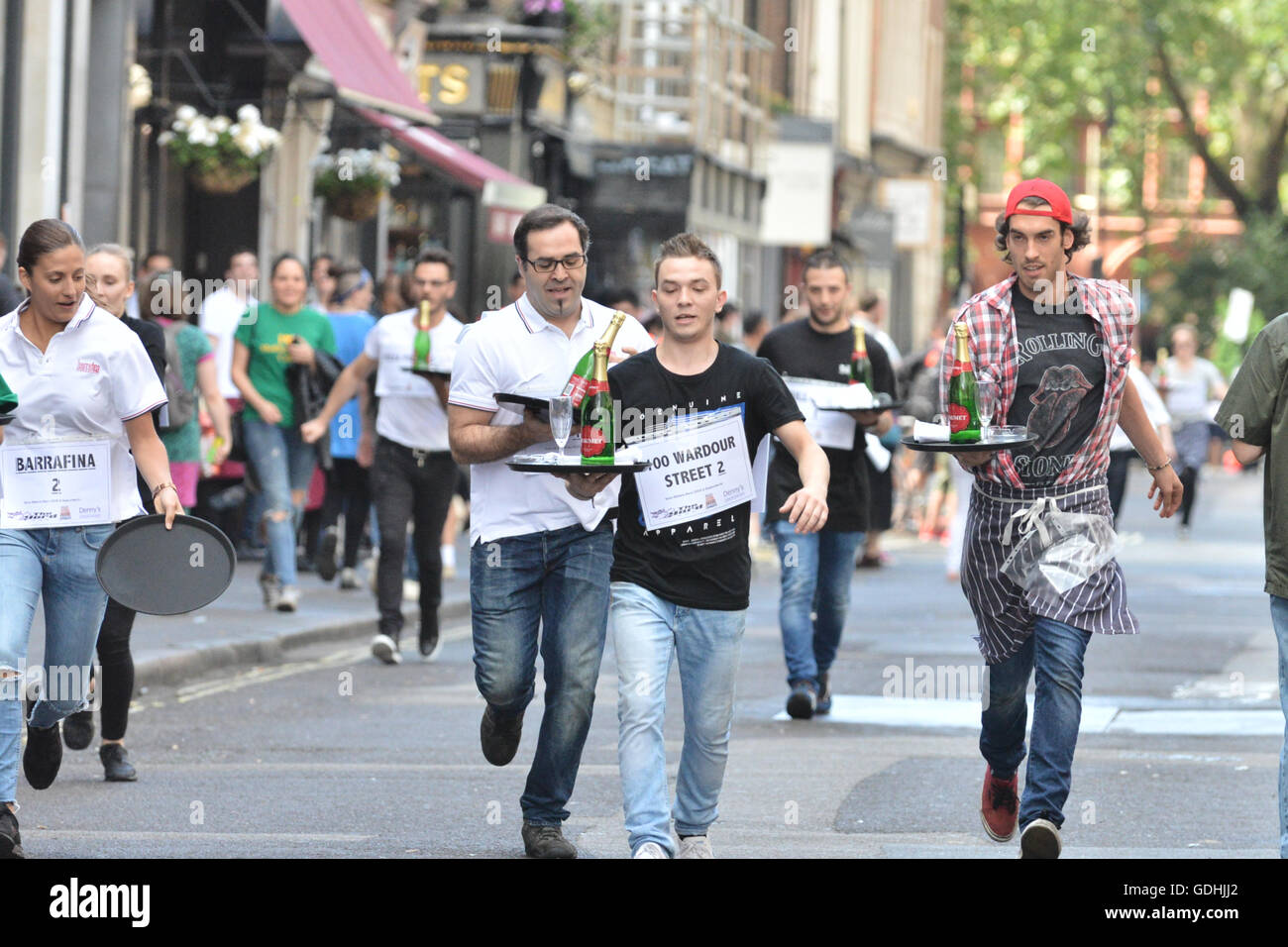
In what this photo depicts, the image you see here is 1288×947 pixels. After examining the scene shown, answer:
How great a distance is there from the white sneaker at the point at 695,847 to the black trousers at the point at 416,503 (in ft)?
20.0

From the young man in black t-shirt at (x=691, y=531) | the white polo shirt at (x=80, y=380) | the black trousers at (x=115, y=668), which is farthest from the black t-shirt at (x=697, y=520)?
the black trousers at (x=115, y=668)

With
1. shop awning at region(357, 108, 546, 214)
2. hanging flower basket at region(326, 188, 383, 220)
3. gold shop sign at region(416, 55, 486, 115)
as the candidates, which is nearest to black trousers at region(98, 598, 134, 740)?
hanging flower basket at region(326, 188, 383, 220)

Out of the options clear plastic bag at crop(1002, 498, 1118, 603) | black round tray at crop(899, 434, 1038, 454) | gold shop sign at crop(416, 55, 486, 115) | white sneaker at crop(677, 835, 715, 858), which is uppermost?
gold shop sign at crop(416, 55, 486, 115)

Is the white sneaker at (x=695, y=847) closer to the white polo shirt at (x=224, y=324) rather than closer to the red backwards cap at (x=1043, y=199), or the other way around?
the red backwards cap at (x=1043, y=199)

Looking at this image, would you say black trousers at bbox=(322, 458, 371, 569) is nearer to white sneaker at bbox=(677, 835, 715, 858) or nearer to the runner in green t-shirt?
the runner in green t-shirt

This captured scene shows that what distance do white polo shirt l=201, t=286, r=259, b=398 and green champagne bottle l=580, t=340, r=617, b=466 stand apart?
32.9ft

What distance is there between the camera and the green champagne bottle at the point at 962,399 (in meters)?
7.08

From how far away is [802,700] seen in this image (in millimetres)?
11195

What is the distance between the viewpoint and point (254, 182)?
73.7 feet

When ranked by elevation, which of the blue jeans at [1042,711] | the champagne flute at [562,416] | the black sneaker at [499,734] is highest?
the champagne flute at [562,416]

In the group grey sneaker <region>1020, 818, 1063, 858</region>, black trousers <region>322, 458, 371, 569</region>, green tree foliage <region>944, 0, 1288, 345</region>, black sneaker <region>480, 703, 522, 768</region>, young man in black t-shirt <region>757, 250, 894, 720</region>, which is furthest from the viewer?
green tree foliage <region>944, 0, 1288, 345</region>

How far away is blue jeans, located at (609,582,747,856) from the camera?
6848mm

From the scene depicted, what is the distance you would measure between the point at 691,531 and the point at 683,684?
42 centimetres
